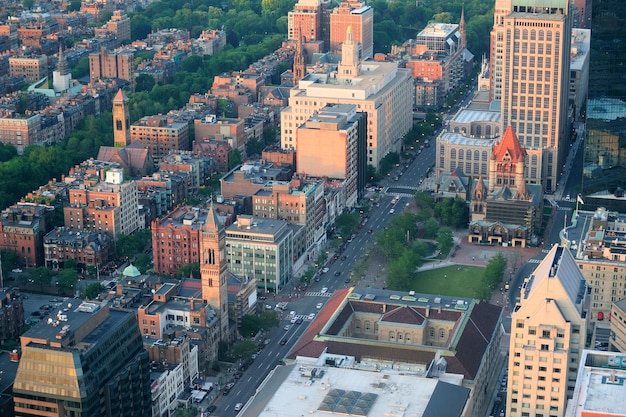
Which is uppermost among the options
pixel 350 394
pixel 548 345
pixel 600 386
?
pixel 600 386

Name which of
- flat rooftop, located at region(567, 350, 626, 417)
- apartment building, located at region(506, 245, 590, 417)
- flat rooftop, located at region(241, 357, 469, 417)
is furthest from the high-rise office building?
flat rooftop, located at region(567, 350, 626, 417)

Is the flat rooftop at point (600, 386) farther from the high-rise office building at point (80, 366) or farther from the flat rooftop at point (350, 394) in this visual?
the high-rise office building at point (80, 366)

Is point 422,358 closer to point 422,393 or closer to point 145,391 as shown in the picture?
Answer: point 422,393

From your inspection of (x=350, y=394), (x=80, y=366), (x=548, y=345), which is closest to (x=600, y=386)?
(x=548, y=345)

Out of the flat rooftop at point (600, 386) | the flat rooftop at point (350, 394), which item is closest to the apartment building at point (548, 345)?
the flat rooftop at point (600, 386)

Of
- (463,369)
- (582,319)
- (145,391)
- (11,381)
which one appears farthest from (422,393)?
(11,381)

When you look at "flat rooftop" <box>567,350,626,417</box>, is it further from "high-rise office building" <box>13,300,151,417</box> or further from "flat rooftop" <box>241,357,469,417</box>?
"high-rise office building" <box>13,300,151,417</box>

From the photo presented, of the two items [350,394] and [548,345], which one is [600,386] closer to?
[548,345]
